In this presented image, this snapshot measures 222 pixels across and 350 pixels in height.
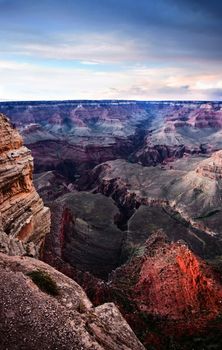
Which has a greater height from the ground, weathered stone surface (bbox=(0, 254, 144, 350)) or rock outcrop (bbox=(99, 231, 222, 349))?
weathered stone surface (bbox=(0, 254, 144, 350))

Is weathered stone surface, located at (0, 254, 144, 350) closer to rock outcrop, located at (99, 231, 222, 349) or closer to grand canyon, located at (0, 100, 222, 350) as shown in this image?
grand canyon, located at (0, 100, 222, 350)

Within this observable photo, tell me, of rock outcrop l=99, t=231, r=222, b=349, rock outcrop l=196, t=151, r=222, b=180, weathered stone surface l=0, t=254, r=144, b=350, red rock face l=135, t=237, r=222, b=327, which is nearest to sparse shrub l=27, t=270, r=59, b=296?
weathered stone surface l=0, t=254, r=144, b=350

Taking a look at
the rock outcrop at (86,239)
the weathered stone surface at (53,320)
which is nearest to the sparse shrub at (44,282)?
the weathered stone surface at (53,320)

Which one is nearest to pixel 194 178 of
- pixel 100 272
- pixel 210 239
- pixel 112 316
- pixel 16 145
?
pixel 210 239

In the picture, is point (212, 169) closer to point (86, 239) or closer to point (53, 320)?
point (86, 239)

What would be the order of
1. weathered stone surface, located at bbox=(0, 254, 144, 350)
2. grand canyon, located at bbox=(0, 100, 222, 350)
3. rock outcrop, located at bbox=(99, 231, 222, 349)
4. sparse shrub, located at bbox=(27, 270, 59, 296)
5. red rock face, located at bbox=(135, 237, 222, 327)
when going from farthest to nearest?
1. red rock face, located at bbox=(135, 237, 222, 327)
2. rock outcrop, located at bbox=(99, 231, 222, 349)
3. sparse shrub, located at bbox=(27, 270, 59, 296)
4. grand canyon, located at bbox=(0, 100, 222, 350)
5. weathered stone surface, located at bbox=(0, 254, 144, 350)

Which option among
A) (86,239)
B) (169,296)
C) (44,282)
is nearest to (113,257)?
A: (86,239)

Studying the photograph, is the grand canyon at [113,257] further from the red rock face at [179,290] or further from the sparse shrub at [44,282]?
the sparse shrub at [44,282]
